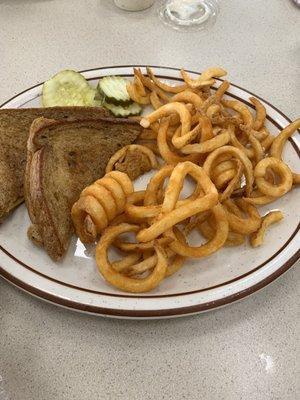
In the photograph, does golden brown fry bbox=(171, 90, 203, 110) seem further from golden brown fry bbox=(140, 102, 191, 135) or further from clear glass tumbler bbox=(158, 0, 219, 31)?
clear glass tumbler bbox=(158, 0, 219, 31)

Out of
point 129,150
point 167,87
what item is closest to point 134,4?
point 167,87

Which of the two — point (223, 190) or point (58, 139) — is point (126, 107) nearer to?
point (58, 139)

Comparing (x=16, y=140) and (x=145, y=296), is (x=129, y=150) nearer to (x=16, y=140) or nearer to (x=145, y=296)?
(x=16, y=140)

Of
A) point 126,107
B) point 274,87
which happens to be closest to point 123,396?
point 126,107

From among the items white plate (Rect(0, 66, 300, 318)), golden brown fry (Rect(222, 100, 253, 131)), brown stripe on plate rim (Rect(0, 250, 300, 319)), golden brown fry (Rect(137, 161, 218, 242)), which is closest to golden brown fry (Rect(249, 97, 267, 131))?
golden brown fry (Rect(222, 100, 253, 131))

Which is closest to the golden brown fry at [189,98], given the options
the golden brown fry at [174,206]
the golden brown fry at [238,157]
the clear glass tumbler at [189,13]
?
the golden brown fry at [238,157]

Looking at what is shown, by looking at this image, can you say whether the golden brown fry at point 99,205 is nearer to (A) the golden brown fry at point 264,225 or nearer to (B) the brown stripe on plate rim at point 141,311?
(B) the brown stripe on plate rim at point 141,311

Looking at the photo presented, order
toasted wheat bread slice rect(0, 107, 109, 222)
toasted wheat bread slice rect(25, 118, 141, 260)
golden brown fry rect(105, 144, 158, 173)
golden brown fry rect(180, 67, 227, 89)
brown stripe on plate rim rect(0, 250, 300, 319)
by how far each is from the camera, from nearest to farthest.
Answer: brown stripe on plate rim rect(0, 250, 300, 319) → toasted wheat bread slice rect(25, 118, 141, 260) → toasted wheat bread slice rect(0, 107, 109, 222) → golden brown fry rect(105, 144, 158, 173) → golden brown fry rect(180, 67, 227, 89)
